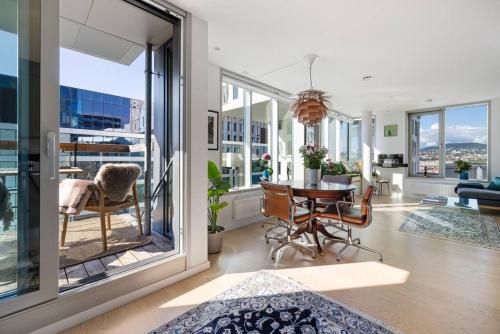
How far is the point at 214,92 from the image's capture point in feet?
12.3

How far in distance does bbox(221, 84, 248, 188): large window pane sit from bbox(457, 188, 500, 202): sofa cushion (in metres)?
4.69

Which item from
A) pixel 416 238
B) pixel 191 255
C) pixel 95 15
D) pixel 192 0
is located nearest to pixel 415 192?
pixel 416 238

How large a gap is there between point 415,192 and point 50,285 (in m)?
8.05

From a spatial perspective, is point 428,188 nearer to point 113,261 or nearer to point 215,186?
point 215,186

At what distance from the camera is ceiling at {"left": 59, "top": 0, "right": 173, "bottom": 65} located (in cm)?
232

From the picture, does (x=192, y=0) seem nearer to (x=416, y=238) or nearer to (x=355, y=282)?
(x=355, y=282)

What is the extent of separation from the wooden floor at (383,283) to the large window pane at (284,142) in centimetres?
245

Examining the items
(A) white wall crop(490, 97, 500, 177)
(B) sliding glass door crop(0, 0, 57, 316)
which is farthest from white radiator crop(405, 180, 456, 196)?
(B) sliding glass door crop(0, 0, 57, 316)

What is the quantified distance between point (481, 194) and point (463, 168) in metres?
1.53

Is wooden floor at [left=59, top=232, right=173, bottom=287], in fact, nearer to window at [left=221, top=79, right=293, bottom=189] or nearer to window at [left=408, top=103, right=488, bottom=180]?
window at [left=221, top=79, right=293, bottom=189]

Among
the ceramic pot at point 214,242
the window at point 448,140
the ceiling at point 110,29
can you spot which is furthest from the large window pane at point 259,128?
the window at point 448,140

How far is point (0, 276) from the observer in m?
1.51

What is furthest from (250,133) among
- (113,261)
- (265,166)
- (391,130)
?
(391,130)

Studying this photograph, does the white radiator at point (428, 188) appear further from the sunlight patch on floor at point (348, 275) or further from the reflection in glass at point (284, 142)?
the sunlight patch on floor at point (348, 275)
